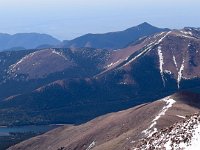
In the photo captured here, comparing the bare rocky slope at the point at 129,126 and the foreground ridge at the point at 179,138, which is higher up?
the foreground ridge at the point at 179,138

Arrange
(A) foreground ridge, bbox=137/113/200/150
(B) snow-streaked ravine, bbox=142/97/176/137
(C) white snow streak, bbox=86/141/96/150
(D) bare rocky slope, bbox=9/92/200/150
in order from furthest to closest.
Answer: (C) white snow streak, bbox=86/141/96/150
(D) bare rocky slope, bbox=9/92/200/150
(B) snow-streaked ravine, bbox=142/97/176/137
(A) foreground ridge, bbox=137/113/200/150

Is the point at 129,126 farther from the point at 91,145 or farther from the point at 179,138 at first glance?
the point at 179,138

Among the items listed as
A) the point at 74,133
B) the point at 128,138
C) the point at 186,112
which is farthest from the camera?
the point at 74,133

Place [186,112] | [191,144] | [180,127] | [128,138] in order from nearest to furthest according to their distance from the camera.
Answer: [191,144], [180,127], [128,138], [186,112]

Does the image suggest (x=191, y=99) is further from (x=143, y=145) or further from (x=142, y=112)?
(x=143, y=145)

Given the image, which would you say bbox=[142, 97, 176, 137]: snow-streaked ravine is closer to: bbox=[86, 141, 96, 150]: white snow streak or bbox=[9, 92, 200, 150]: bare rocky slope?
bbox=[9, 92, 200, 150]: bare rocky slope

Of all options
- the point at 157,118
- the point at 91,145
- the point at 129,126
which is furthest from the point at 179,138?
the point at 129,126

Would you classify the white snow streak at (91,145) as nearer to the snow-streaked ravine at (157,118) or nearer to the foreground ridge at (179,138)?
the snow-streaked ravine at (157,118)

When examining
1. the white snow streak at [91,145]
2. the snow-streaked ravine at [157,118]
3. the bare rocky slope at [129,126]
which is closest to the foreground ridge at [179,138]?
the bare rocky slope at [129,126]

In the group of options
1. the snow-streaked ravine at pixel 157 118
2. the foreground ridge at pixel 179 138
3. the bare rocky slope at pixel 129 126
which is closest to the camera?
the foreground ridge at pixel 179 138

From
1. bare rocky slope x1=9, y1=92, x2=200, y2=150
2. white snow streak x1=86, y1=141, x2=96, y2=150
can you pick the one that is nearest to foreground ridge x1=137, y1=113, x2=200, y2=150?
bare rocky slope x1=9, y1=92, x2=200, y2=150

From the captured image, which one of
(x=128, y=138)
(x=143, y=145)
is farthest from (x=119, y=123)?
(x=143, y=145)
